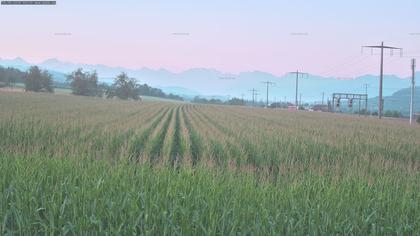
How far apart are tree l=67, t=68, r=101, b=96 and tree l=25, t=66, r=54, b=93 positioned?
628 inches

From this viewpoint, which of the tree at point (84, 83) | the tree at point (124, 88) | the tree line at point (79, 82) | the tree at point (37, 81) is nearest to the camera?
the tree at point (37, 81)

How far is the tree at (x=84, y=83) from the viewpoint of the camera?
149875 mm

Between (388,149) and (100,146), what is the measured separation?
915 cm

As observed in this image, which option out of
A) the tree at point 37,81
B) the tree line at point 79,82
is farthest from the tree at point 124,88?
the tree at point 37,81

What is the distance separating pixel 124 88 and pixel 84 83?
44.5 ft

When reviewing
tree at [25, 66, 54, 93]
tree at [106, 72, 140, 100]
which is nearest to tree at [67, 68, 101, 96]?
tree at [106, 72, 140, 100]

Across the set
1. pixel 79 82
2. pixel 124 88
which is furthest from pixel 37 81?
pixel 124 88

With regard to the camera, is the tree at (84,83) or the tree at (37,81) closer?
the tree at (37,81)

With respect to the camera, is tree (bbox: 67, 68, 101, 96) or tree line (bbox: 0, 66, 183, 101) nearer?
tree line (bbox: 0, 66, 183, 101)

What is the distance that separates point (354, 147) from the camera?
51.2ft

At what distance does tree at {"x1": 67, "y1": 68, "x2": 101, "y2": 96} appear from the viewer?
492ft

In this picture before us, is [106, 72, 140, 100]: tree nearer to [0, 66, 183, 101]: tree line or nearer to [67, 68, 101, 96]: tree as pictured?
[0, 66, 183, 101]: tree line

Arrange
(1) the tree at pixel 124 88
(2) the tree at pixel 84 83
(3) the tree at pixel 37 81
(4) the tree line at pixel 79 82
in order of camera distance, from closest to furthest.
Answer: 1. (3) the tree at pixel 37 81
2. (4) the tree line at pixel 79 82
3. (2) the tree at pixel 84 83
4. (1) the tree at pixel 124 88

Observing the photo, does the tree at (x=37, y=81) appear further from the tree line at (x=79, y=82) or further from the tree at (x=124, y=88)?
the tree at (x=124, y=88)
